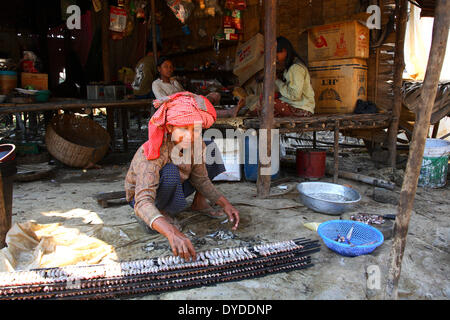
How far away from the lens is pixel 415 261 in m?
2.71

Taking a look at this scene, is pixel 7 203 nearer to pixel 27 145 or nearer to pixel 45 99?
pixel 45 99

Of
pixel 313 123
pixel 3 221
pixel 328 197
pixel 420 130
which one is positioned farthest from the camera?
pixel 313 123

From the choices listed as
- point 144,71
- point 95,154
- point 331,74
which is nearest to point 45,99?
point 95,154

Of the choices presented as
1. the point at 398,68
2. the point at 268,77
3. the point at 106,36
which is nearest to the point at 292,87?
the point at 268,77

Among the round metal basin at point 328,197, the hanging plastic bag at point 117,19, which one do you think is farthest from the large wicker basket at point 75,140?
the round metal basin at point 328,197

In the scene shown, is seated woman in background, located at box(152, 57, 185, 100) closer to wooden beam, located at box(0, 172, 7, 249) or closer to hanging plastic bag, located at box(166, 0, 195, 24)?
hanging plastic bag, located at box(166, 0, 195, 24)

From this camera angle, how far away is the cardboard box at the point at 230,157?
4797mm

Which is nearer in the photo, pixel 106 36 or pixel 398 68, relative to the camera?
pixel 398 68

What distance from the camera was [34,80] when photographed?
620 cm

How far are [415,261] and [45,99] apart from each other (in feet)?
18.6

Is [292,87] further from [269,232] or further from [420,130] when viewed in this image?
[420,130]

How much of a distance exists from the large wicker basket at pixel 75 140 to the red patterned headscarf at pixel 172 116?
356 cm

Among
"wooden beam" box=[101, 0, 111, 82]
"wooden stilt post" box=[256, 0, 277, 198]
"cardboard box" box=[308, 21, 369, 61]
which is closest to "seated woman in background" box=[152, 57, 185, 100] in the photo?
"wooden beam" box=[101, 0, 111, 82]

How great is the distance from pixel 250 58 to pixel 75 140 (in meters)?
3.53
